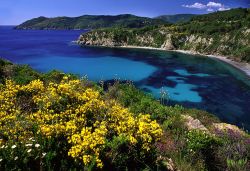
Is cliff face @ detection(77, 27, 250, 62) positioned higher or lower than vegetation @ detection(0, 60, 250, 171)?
lower

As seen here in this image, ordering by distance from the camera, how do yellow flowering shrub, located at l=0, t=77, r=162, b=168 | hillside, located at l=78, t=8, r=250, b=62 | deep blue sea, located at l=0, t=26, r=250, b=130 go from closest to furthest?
yellow flowering shrub, located at l=0, t=77, r=162, b=168 → deep blue sea, located at l=0, t=26, r=250, b=130 → hillside, located at l=78, t=8, r=250, b=62

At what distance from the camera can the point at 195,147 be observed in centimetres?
1289

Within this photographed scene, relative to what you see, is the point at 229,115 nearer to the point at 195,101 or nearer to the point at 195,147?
the point at 195,101

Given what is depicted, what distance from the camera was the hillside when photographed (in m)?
123

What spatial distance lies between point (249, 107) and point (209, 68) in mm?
42573

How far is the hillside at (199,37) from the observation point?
4840 inches

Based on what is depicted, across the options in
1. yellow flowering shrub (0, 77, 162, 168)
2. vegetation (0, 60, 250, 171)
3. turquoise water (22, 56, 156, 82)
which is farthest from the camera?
turquoise water (22, 56, 156, 82)

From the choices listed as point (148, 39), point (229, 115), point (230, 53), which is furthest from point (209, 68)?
point (148, 39)

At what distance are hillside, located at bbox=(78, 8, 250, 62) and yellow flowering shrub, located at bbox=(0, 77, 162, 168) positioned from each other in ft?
315

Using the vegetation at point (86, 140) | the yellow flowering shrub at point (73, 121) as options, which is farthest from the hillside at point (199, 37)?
the yellow flowering shrub at point (73, 121)

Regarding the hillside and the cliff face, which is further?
the hillside

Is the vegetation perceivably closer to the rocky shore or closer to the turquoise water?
the turquoise water

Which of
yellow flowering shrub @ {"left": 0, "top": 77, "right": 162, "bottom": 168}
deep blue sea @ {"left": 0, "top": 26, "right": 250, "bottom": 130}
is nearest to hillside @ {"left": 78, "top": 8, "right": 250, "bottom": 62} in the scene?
deep blue sea @ {"left": 0, "top": 26, "right": 250, "bottom": 130}

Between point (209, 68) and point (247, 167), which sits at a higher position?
point (247, 167)
